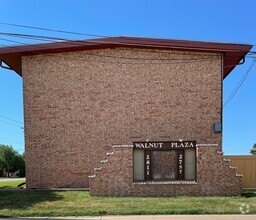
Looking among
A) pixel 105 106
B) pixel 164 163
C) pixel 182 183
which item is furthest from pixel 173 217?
pixel 105 106

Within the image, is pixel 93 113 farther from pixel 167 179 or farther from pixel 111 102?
pixel 167 179

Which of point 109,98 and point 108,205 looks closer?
point 108,205

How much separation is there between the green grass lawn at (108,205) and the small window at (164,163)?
1.27 m

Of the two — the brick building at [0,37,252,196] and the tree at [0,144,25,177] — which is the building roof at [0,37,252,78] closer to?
the brick building at [0,37,252,196]

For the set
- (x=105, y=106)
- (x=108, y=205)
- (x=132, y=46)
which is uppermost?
(x=132, y=46)

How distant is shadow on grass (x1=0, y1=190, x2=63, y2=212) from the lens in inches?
431

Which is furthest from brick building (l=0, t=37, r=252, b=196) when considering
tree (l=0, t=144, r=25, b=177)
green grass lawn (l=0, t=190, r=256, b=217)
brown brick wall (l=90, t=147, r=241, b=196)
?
tree (l=0, t=144, r=25, b=177)

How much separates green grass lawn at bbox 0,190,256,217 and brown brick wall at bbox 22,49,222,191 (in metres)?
2.73

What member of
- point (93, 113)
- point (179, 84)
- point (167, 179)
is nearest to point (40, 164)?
point (93, 113)

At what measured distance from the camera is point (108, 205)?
10.9m

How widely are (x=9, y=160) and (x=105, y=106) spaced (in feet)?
197

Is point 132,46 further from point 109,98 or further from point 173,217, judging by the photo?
point 173,217

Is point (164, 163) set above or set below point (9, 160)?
above

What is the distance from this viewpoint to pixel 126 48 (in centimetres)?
1591
